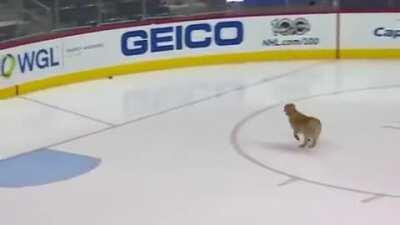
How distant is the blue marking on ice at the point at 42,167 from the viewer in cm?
616

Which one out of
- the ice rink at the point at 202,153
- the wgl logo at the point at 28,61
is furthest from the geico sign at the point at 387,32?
the wgl logo at the point at 28,61

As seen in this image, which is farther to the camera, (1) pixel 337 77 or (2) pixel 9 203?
(1) pixel 337 77

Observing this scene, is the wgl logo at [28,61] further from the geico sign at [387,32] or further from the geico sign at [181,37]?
the geico sign at [387,32]

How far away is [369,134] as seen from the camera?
7301 millimetres

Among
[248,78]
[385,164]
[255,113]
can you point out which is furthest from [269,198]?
[248,78]

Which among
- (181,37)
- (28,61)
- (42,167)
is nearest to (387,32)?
(181,37)

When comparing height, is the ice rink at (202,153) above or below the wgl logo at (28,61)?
below

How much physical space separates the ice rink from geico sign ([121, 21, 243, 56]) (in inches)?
17.3

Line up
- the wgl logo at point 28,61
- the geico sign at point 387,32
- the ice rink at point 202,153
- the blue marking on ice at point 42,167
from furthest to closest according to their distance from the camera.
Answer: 1. the geico sign at point 387,32
2. the wgl logo at point 28,61
3. the blue marking on ice at point 42,167
4. the ice rink at point 202,153

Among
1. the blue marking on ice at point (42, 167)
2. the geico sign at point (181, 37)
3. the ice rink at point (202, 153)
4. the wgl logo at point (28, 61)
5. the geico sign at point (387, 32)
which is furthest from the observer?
the geico sign at point (387, 32)

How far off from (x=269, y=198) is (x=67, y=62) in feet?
15.2

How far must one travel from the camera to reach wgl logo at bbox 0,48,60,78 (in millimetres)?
8977

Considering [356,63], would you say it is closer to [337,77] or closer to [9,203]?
[337,77]

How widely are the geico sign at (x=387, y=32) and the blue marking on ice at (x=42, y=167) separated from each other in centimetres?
551
